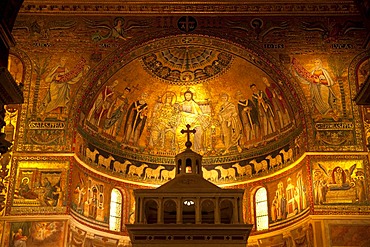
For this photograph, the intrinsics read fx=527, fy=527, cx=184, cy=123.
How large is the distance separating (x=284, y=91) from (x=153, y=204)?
737 centimetres

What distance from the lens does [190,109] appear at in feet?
76.8

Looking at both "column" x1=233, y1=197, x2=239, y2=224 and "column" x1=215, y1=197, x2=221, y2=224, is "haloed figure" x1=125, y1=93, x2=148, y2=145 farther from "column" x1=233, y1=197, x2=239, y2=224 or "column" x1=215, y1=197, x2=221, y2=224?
"column" x1=233, y1=197, x2=239, y2=224

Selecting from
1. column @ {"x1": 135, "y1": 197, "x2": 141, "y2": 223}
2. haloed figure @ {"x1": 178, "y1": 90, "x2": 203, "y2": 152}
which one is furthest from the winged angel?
column @ {"x1": 135, "y1": 197, "x2": 141, "y2": 223}

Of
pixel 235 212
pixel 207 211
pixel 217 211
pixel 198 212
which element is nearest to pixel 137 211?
pixel 198 212

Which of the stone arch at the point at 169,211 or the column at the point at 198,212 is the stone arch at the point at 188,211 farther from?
the stone arch at the point at 169,211

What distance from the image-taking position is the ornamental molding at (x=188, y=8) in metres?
20.3

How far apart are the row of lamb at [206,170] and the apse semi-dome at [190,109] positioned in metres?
0.04

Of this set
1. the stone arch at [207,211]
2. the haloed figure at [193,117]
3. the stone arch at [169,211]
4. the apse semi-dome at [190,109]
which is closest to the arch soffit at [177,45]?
the apse semi-dome at [190,109]

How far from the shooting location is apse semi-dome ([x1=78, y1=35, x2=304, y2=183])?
20.6 meters

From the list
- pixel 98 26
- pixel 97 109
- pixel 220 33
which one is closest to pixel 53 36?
pixel 98 26

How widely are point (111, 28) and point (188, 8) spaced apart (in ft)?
10.2

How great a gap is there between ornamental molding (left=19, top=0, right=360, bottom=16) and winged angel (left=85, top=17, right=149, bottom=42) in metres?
0.34

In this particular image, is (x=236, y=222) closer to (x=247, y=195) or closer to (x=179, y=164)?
(x=179, y=164)

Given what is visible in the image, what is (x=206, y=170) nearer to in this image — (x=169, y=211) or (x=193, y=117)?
(x=193, y=117)
